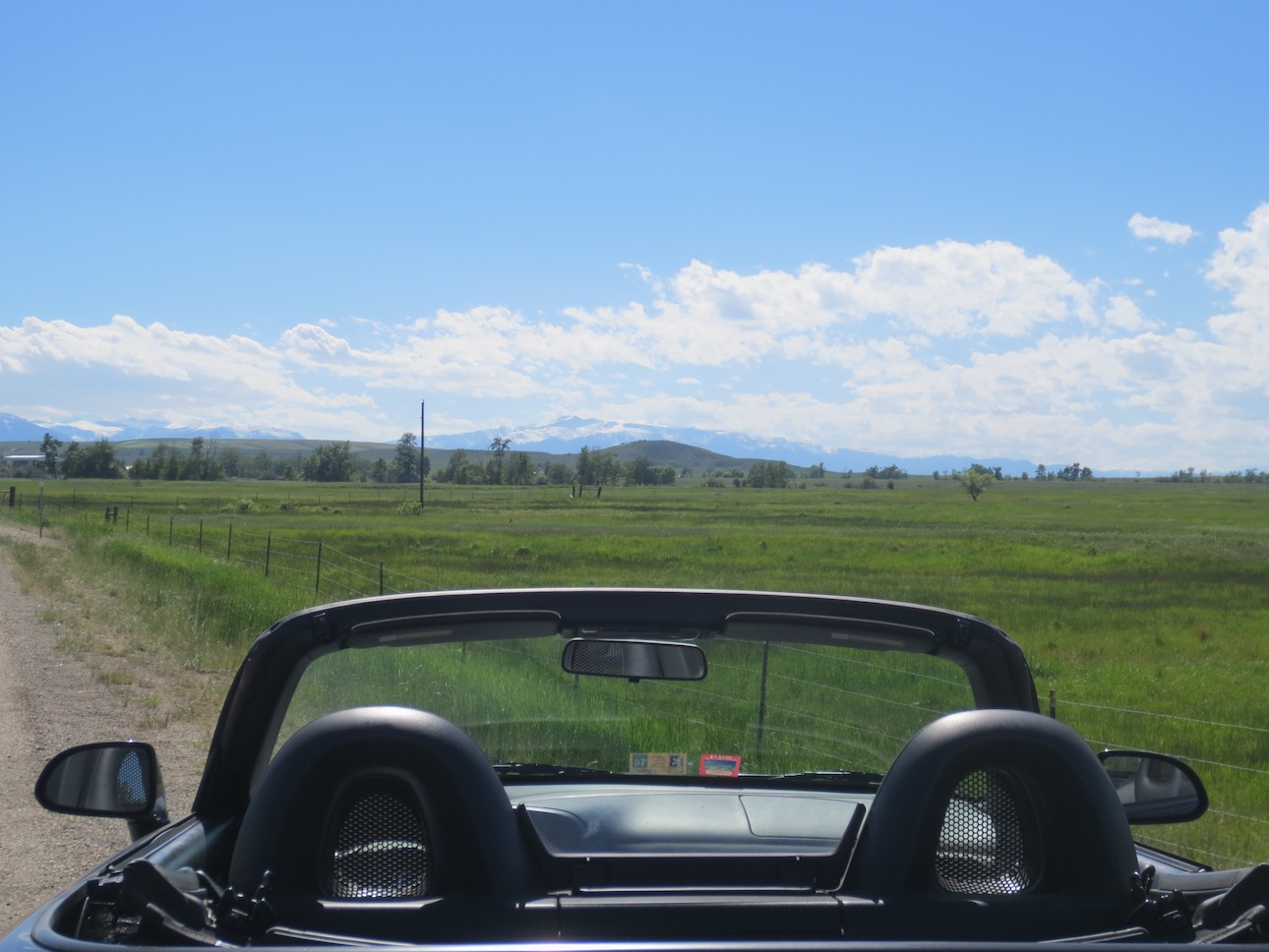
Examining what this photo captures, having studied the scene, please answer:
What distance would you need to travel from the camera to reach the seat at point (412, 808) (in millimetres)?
1672

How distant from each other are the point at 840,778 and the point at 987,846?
703 millimetres

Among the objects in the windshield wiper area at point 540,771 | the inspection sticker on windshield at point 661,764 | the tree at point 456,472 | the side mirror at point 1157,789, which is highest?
the tree at point 456,472

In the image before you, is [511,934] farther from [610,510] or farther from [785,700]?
[610,510]

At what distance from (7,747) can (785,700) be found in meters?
7.59

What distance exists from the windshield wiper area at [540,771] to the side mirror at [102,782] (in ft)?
2.40

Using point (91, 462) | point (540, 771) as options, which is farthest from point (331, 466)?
point (540, 771)

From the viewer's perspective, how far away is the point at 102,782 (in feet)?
7.61

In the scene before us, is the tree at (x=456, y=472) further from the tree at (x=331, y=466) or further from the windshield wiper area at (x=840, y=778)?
the windshield wiper area at (x=840, y=778)

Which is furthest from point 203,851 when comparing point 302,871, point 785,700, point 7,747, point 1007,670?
point 7,747

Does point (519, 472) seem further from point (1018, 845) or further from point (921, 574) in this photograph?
point (1018, 845)

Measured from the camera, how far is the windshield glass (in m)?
2.33

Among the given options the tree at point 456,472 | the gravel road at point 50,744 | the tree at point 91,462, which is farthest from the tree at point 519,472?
the gravel road at point 50,744

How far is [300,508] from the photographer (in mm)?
69125

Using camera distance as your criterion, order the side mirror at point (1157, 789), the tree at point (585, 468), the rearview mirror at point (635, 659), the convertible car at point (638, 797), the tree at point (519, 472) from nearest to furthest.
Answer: the convertible car at point (638, 797) < the rearview mirror at point (635, 659) < the side mirror at point (1157, 789) < the tree at point (519, 472) < the tree at point (585, 468)
